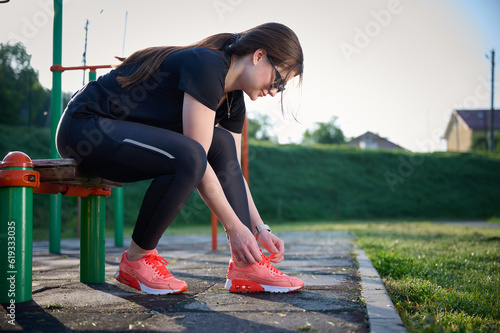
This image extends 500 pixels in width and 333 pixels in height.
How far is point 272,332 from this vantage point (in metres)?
1.11

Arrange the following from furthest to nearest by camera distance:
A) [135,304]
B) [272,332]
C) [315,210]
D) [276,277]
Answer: [315,210] < [276,277] < [135,304] < [272,332]

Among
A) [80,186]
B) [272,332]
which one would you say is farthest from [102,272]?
[272,332]

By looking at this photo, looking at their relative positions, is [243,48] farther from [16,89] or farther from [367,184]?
[367,184]

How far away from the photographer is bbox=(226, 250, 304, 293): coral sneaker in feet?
5.59

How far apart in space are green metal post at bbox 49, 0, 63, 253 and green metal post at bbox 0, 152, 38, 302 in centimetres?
203

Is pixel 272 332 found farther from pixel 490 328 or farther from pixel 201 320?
pixel 490 328

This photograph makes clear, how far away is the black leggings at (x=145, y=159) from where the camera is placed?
1521 millimetres

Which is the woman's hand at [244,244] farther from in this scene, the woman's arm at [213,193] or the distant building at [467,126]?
the distant building at [467,126]

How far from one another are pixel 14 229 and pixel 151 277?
1.67 ft

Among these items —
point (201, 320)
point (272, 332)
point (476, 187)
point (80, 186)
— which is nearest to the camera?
point (272, 332)

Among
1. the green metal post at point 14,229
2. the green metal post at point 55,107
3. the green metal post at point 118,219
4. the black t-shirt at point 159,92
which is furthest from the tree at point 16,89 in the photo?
the green metal post at point 14,229

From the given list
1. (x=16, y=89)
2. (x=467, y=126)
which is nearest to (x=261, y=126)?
(x=467, y=126)

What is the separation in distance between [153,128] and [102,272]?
798 mm

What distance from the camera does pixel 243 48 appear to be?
1669 millimetres
